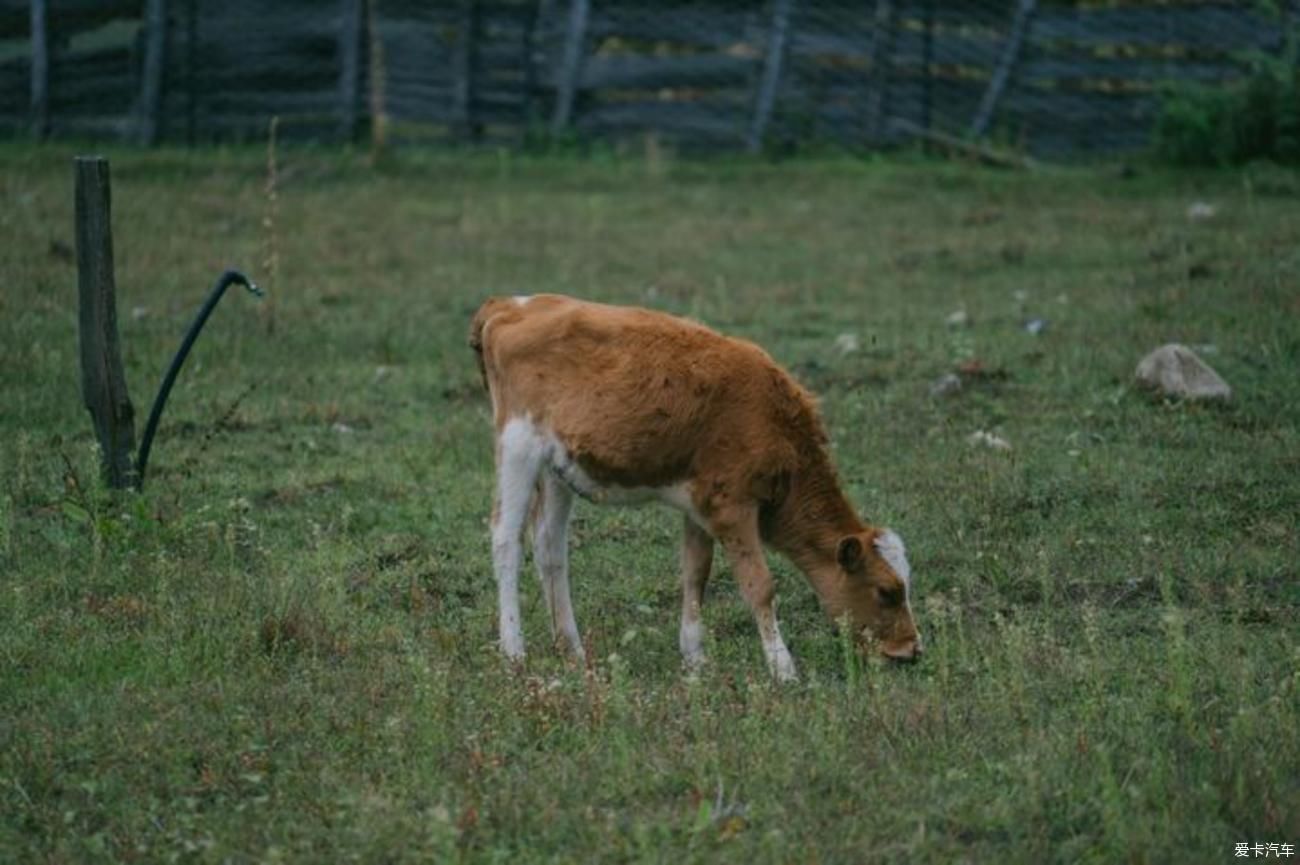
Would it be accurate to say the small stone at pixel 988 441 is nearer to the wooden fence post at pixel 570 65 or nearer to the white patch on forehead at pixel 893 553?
the white patch on forehead at pixel 893 553

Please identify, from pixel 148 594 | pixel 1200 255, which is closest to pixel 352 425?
pixel 148 594

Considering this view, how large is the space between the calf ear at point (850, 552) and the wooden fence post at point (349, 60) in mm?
15491

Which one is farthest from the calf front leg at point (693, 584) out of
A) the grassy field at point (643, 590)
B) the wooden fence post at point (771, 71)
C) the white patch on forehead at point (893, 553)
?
the wooden fence post at point (771, 71)

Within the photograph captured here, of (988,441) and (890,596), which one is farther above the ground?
(890,596)

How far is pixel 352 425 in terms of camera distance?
11.0 m

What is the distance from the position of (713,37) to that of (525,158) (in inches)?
113

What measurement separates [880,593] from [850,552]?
19cm

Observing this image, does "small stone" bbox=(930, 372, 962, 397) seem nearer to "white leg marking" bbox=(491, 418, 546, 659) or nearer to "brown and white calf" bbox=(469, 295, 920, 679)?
"brown and white calf" bbox=(469, 295, 920, 679)

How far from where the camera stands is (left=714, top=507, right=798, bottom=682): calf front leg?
284 inches

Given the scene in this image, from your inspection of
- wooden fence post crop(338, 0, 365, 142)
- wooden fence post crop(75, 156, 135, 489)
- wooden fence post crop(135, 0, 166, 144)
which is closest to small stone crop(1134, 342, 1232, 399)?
wooden fence post crop(75, 156, 135, 489)

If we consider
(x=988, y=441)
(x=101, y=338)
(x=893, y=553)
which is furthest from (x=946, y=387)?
(x=101, y=338)

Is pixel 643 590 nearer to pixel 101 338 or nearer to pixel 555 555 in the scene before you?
pixel 555 555

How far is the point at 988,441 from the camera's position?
33.5ft

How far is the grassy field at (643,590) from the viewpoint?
217 inches
